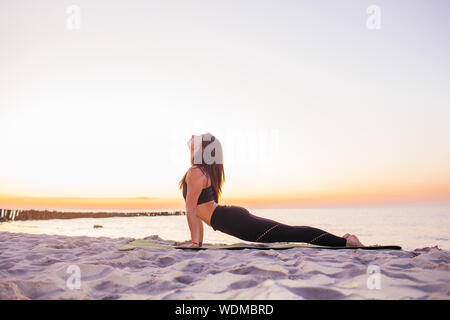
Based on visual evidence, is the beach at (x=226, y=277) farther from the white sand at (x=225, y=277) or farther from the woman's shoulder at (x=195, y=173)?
the woman's shoulder at (x=195, y=173)

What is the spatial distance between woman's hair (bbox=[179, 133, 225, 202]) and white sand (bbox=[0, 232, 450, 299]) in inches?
53.0

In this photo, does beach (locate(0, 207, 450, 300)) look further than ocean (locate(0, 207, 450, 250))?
No

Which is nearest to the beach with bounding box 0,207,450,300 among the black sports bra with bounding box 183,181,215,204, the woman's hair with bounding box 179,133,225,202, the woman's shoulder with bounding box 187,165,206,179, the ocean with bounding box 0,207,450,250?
the black sports bra with bounding box 183,181,215,204

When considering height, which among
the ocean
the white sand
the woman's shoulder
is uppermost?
the woman's shoulder

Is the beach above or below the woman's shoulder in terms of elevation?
below

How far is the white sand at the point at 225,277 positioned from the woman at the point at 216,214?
672 millimetres

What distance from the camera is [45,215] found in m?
29.0

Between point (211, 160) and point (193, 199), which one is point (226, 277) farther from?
point (211, 160)

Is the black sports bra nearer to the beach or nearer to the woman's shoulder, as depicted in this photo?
the woman's shoulder

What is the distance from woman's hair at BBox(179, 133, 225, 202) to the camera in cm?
Result: 473

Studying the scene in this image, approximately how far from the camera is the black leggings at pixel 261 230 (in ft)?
14.4
